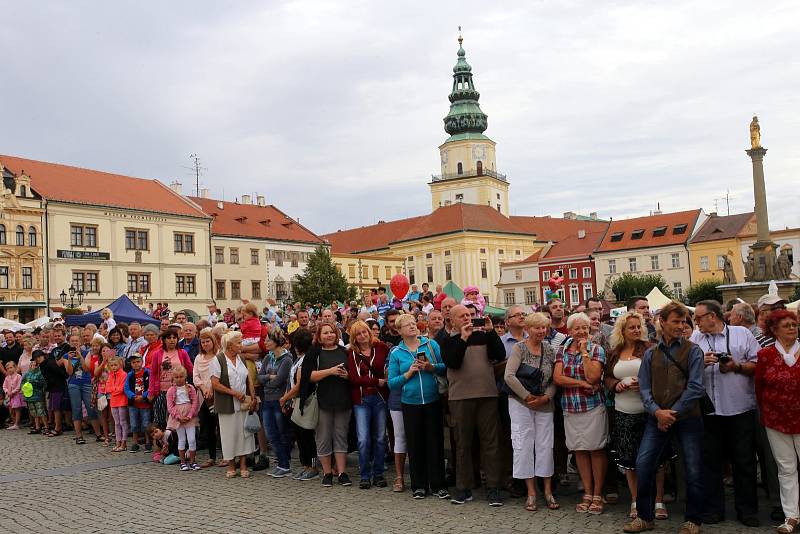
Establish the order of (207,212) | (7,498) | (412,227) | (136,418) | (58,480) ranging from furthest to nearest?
(412,227)
(207,212)
(136,418)
(58,480)
(7,498)

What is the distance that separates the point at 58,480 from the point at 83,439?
148 inches

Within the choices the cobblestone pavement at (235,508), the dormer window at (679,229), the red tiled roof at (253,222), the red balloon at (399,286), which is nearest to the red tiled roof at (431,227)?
the dormer window at (679,229)

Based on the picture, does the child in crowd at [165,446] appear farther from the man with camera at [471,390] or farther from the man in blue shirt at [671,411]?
the man in blue shirt at [671,411]

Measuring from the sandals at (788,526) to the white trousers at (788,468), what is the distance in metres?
0.03

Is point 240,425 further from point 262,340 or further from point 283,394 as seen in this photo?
point 262,340

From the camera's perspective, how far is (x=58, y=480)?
32.2ft

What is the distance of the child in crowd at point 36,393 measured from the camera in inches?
573

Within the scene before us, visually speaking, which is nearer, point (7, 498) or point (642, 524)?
point (642, 524)

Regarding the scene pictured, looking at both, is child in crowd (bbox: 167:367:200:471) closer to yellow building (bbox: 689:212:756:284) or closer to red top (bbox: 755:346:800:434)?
red top (bbox: 755:346:800:434)

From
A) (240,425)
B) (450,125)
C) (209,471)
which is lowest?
(209,471)

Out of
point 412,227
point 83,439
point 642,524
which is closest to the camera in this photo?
point 642,524

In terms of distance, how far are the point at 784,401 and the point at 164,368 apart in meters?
8.11

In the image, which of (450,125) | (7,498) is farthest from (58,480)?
(450,125)

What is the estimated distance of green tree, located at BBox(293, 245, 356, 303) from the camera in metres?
59.2
